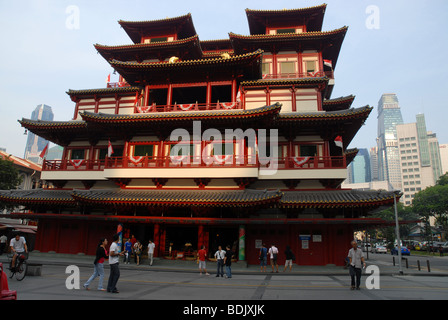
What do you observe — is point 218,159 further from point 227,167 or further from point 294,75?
point 294,75

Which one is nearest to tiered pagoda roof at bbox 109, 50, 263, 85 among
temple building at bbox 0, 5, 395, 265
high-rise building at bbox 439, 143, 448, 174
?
temple building at bbox 0, 5, 395, 265

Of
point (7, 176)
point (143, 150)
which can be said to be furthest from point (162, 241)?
point (7, 176)

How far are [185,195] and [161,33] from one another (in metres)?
18.3

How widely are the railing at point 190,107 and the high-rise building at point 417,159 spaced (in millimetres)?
162961

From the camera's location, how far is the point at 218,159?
22.9m

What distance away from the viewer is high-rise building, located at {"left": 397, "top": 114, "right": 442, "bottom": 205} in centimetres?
15638

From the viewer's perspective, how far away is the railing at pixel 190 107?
79.7 ft

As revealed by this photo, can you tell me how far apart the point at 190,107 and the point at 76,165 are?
11.1 m

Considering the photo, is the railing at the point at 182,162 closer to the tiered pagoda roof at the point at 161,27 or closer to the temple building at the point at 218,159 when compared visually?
the temple building at the point at 218,159

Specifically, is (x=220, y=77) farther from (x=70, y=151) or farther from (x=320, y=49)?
(x=70, y=151)

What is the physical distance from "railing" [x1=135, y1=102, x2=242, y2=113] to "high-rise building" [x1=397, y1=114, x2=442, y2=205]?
162961 millimetres

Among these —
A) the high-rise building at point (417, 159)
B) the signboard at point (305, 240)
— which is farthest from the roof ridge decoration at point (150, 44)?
the high-rise building at point (417, 159)

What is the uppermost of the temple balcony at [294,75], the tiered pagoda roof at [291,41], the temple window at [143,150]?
the tiered pagoda roof at [291,41]
